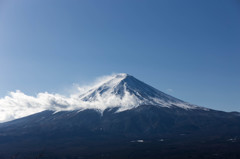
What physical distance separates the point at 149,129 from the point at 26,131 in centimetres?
8119

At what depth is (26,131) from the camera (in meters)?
150

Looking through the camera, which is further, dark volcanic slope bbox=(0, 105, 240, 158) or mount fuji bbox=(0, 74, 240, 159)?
dark volcanic slope bbox=(0, 105, 240, 158)

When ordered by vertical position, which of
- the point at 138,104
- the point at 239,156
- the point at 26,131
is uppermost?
the point at 138,104

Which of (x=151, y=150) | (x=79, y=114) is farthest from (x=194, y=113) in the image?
(x=151, y=150)

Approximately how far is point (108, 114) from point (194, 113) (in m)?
68.3

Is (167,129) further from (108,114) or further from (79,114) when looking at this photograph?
(79,114)

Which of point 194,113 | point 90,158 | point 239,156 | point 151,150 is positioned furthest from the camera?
point 194,113

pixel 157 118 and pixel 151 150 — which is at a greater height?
pixel 157 118

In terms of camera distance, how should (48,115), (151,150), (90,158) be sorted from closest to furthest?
(90,158), (151,150), (48,115)

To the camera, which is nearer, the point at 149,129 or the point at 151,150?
the point at 151,150

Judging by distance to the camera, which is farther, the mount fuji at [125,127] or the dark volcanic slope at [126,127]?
the dark volcanic slope at [126,127]

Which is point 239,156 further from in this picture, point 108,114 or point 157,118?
point 108,114

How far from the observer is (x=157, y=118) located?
167 metres

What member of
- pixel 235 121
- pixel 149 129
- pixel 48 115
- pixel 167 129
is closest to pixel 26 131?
pixel 48 115
